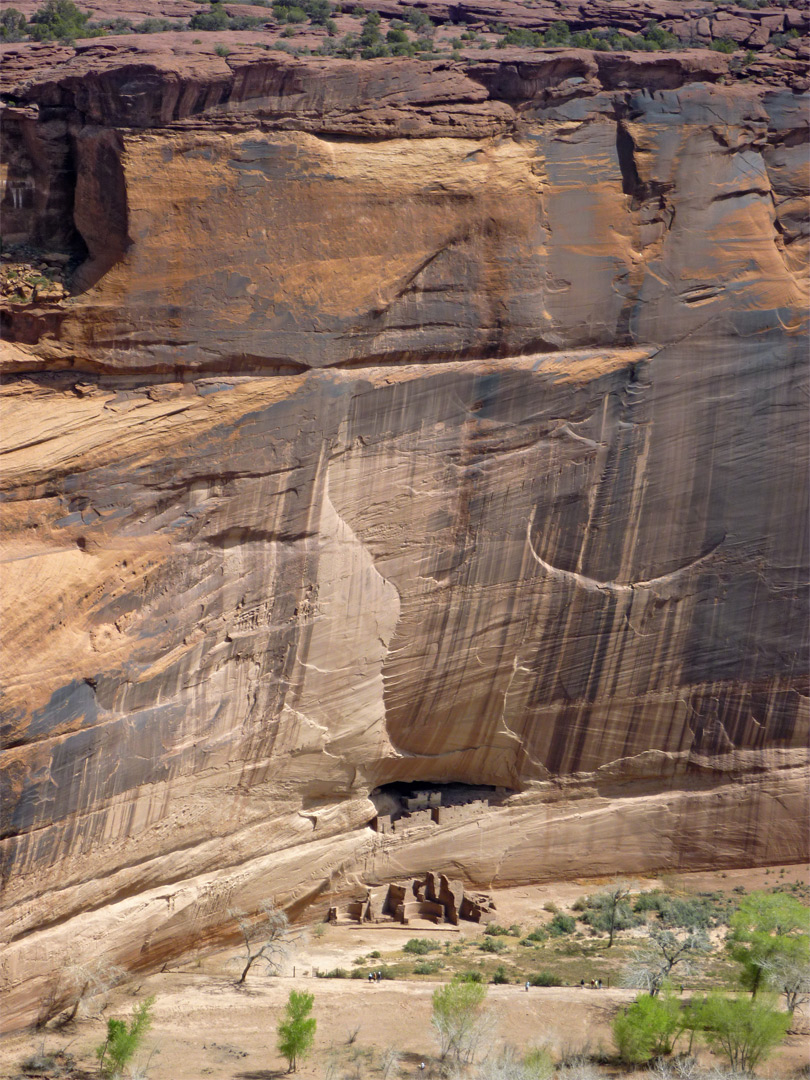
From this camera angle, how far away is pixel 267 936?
2022 centimetres

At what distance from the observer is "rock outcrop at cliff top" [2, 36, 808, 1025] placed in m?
17.9

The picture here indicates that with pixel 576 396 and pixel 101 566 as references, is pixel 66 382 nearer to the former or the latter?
pixel 101 566

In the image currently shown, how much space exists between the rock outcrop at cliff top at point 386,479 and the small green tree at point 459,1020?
3.97 metres

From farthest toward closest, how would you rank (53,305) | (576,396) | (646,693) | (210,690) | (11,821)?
(646,693), (576,396), (210,690), (53,305), (11,821)

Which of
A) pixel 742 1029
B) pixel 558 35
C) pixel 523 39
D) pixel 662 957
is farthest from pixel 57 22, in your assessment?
pixel 742 1029

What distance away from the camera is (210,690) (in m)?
19.1

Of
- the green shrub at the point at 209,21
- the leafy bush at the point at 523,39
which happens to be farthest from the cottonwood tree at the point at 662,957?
the green shrub at the point at 209,21

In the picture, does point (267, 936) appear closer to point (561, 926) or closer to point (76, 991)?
point (76, 991)

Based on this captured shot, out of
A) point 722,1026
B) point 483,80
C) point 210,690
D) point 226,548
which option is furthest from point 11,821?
point 483,80

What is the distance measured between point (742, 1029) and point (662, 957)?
105 inches

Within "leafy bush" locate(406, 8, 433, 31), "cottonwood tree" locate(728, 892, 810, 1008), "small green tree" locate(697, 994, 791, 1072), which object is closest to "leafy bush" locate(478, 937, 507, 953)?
"cottonwood tree" locate(728, 892, 810, 1008)

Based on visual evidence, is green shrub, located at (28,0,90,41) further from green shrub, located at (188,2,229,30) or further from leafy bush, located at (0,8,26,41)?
green shrub, located at (188,2,229,30)

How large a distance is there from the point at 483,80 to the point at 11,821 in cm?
1298

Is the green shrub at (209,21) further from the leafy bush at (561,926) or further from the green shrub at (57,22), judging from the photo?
the leafy bush at (561,926)
